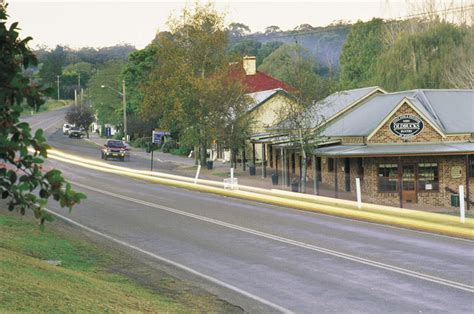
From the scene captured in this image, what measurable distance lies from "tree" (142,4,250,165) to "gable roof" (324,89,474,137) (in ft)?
39.5

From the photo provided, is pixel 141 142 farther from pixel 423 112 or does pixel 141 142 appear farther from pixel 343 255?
pixel 343 255

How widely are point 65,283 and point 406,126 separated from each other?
33.5 metres

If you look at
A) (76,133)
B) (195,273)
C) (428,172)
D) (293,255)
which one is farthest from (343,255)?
(76,133)

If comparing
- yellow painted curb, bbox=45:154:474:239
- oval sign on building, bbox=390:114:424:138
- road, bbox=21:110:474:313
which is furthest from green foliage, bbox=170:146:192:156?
road, bbox=21:110:474:313

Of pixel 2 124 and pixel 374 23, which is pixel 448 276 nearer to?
pixel 2 124

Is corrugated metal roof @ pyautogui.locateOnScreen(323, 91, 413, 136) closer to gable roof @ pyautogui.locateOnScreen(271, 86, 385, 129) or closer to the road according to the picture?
gable roof @ pyautogui.locateOnScreen(271, 86, 385, 129)

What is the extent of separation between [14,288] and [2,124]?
18.3 ft

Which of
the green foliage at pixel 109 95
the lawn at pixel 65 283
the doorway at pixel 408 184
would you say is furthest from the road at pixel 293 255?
the green foliage at pixel 109 95

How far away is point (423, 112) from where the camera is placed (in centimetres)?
4406

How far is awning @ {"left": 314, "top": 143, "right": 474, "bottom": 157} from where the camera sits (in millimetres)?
40031

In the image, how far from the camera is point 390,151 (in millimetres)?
40312

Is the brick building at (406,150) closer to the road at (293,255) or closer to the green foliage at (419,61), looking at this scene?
the road at (293,255)

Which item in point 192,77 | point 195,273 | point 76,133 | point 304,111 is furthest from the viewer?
point 76,133

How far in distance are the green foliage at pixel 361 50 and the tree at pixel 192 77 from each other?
1433 inches
